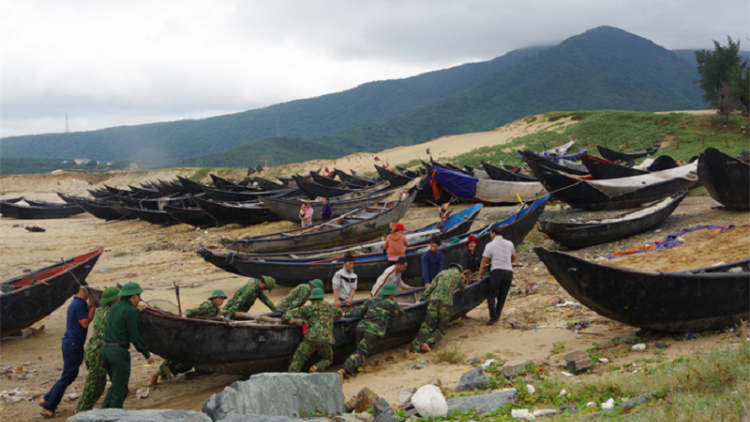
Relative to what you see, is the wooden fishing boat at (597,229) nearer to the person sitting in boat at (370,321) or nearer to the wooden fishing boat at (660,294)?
the wooden fishing boat at (660,294)

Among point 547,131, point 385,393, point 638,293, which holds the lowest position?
point 385,393

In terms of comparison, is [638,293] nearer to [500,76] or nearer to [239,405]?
[239,405]

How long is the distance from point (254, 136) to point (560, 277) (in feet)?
510

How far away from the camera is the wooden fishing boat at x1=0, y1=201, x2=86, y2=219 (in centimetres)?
3005

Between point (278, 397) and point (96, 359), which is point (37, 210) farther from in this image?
point (278, 397)

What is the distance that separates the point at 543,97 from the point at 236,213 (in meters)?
105

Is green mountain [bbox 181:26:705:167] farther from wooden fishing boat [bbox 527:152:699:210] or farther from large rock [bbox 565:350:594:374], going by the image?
large rock [bbox 565:350:594:374]

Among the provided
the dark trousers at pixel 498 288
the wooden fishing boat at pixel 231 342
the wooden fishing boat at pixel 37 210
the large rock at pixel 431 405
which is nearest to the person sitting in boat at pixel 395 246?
the dark trousers at pixel 498 288

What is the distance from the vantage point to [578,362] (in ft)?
17.6

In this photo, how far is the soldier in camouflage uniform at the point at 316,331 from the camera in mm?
6051

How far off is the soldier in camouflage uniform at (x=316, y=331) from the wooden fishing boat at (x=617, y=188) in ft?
35.6

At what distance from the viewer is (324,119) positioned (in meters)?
166

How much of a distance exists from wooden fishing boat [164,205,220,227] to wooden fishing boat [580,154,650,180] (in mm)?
13998

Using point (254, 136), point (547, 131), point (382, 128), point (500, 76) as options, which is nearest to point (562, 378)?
point (547, 131)
